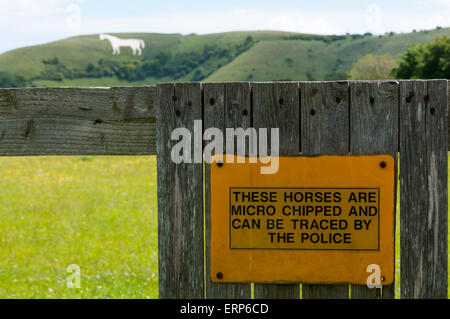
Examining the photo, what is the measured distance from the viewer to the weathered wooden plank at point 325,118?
2.48m

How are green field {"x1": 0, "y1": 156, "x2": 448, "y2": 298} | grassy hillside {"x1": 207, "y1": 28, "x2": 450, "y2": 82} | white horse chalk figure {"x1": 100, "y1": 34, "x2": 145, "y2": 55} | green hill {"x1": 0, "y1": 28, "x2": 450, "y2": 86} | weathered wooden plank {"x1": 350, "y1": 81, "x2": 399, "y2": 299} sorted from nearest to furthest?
weathered wooden plank {"x1": 350, "y1": 81, "x2": 399, "y2": 299} → green field {"x1": 0, "y1": 156, "x2": 448, "y2": 298} → grassy hillside {"x1": 207, "y1": 28, "x2": 450, "y2": 82} → green hill {"x1": 0, "y1": 28, "x2": 450, "y2": 86} → white horse chalk figure {"x1": 100, "y1": 34, "x2": 145, "y2": 55}

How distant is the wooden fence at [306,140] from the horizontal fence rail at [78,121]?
11mm

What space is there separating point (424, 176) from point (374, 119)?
1.27 ft

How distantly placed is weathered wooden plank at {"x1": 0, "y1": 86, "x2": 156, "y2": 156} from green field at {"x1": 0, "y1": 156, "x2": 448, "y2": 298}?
3.20 meters

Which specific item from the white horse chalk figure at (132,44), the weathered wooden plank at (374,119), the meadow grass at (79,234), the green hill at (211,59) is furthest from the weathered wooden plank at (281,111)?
the white horse chalk figure at (132,44)

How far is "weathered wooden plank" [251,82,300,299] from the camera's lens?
2.48 m

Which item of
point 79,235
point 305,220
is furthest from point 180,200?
point 79,235

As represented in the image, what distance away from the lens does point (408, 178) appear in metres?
2.48

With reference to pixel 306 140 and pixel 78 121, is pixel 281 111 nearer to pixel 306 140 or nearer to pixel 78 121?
pixel 306 140

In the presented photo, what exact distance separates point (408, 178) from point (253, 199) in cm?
80

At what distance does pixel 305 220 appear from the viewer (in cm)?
250

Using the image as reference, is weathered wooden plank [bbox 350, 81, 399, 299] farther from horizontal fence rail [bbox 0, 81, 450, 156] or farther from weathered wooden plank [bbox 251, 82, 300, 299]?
horizontal fence rail [bbox 0, 81, 450, 156]

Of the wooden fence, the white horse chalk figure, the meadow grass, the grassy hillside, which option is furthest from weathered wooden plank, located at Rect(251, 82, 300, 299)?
the white horse chalk figure

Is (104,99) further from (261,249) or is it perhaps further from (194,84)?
(261,249)
